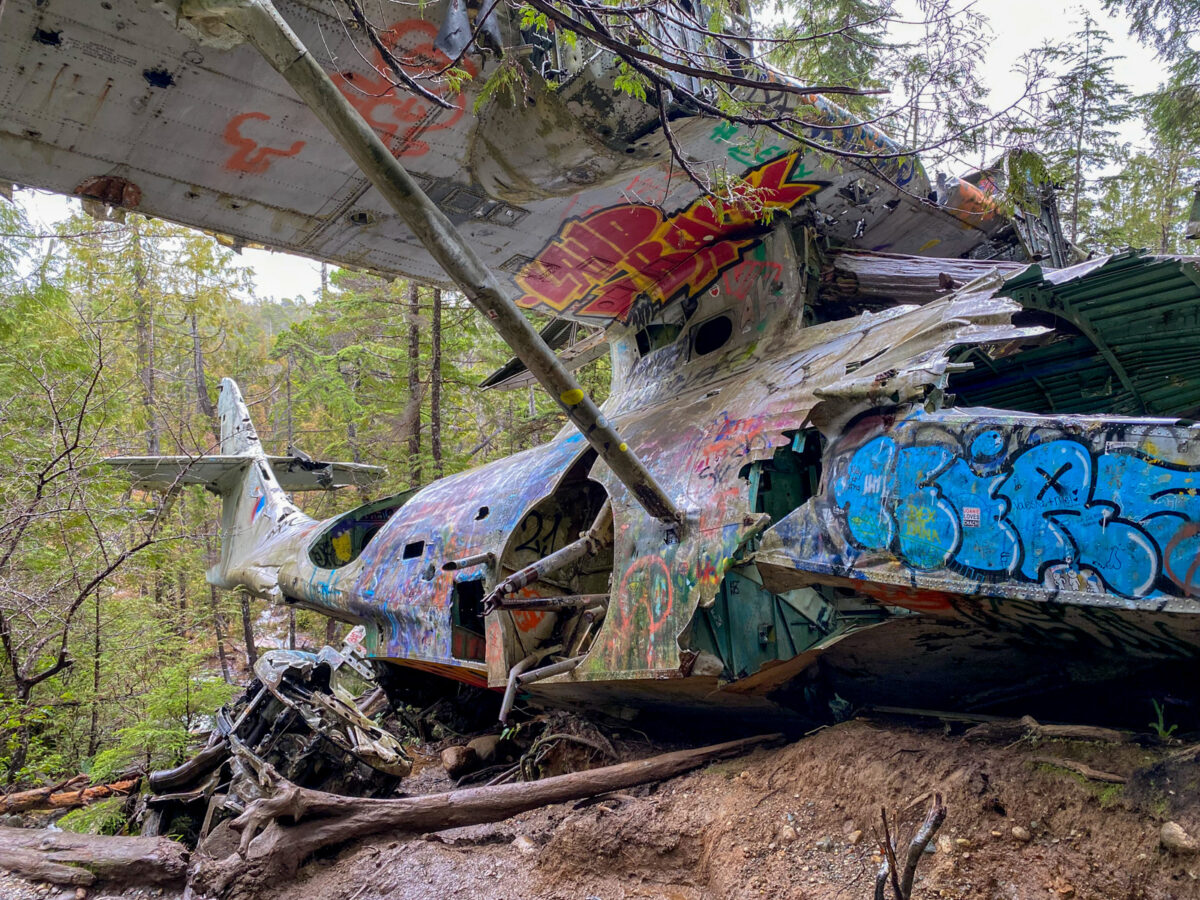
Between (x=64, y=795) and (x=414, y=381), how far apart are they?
9.17m

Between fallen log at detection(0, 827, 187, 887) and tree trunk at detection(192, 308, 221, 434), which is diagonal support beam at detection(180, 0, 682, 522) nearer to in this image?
fallen log at detection(0, 827, 187, 887)

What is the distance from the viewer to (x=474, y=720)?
1009 centimetres

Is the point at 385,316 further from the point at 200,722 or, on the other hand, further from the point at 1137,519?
the point at 1137,519

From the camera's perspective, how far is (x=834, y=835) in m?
4.00

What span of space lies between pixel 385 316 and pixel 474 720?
1021cm

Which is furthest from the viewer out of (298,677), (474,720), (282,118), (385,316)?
(385,316)

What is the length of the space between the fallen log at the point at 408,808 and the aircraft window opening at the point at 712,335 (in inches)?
145

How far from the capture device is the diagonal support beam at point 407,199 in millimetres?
3502

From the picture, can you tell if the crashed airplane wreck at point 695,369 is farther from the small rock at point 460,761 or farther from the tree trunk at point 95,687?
the tree trunk at point 95,687

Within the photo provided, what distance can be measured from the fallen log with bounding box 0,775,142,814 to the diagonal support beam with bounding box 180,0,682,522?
7193 mm

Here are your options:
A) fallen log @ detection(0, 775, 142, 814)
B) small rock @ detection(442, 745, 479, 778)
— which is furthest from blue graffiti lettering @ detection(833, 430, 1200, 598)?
fallen log @ detection(0, 775, 142, 814)

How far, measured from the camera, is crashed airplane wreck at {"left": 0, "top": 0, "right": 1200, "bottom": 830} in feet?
11.7

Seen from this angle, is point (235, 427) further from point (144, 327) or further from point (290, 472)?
point (144, 327)

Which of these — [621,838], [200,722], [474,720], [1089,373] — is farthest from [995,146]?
[200,722]
